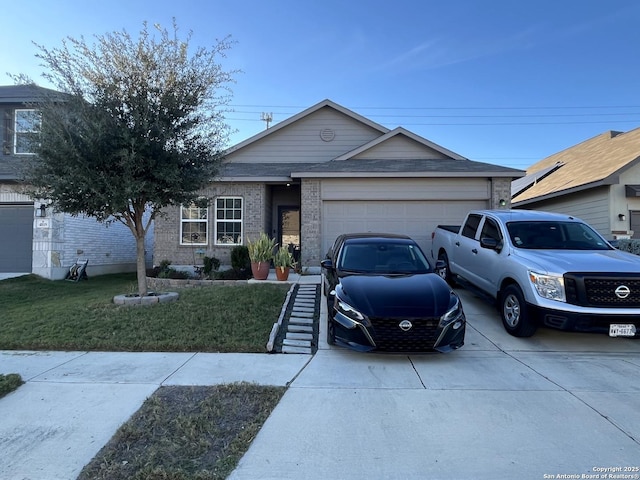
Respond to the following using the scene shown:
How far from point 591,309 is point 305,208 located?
785 centimetres

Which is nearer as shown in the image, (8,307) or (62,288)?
(8,307)

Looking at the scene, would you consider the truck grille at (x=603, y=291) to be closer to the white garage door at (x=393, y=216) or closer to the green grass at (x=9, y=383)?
the white garage door at (x=393, y=216)

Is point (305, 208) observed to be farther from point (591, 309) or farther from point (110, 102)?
point (591, 309)

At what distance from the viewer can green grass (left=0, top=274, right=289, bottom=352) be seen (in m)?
5.79

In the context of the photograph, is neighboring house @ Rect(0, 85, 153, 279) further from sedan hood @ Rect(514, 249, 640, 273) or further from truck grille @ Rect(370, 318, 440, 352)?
sedan hood @ Rect(514, 249, 640, 273)

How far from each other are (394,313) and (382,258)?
1859 mm

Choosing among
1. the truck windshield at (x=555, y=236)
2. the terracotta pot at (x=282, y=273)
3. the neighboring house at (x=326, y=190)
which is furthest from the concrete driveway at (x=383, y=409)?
the neighboring house at (x=326, y=190)

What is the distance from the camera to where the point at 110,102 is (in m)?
7.29

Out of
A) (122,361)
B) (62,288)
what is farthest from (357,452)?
(62,288)

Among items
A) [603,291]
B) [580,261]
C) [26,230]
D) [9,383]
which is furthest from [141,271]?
[603,291]

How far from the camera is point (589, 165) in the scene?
1436 centimetres

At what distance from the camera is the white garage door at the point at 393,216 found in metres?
11.6

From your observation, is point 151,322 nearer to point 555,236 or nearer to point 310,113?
point 555,236

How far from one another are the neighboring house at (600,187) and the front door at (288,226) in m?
9.62
